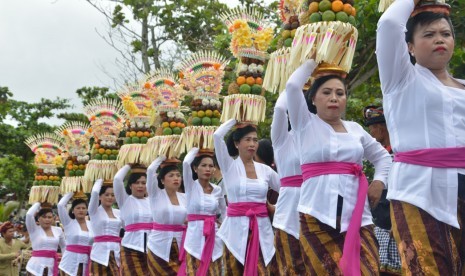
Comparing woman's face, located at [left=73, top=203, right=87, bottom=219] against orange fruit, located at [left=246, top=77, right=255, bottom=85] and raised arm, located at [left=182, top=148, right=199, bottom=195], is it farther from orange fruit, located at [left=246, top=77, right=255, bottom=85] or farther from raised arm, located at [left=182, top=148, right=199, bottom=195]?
orange fruit, located at [left=246, top=77, right=255, bottom=85]

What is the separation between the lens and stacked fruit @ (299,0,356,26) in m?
4.61

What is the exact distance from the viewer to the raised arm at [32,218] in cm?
1080

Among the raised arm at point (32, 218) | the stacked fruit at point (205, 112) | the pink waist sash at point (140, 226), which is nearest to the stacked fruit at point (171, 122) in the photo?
the stacked fruit at point (205, 112)

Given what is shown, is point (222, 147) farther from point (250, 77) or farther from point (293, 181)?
point (293, 181)

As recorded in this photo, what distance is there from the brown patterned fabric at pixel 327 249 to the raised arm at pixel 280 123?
43.4 inches

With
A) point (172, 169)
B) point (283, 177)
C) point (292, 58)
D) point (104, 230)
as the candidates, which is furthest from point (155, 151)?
point (292, 58)

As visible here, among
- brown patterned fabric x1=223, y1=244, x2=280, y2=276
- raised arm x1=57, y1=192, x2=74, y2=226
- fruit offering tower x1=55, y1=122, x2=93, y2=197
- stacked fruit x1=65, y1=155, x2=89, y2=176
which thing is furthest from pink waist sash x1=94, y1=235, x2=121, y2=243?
brown patterned fabric x1=223, y1=244, x2=280, y2=276

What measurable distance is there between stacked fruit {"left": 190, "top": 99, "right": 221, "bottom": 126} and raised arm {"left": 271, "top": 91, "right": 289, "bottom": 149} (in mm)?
2089

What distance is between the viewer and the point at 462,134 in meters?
3.03

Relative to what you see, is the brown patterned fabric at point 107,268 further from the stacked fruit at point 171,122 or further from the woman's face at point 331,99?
the woman's face at point 331,99

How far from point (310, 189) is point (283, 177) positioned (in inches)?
58.8

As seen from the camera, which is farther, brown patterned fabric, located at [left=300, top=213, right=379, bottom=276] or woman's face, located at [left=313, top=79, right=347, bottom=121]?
woman's face, located at [left=313, top=79, right=347, bottom=121]

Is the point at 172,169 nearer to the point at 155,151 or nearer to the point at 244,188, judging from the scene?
the point at 155,151

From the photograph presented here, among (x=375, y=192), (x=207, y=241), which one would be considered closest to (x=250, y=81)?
(x=207, y=241)
